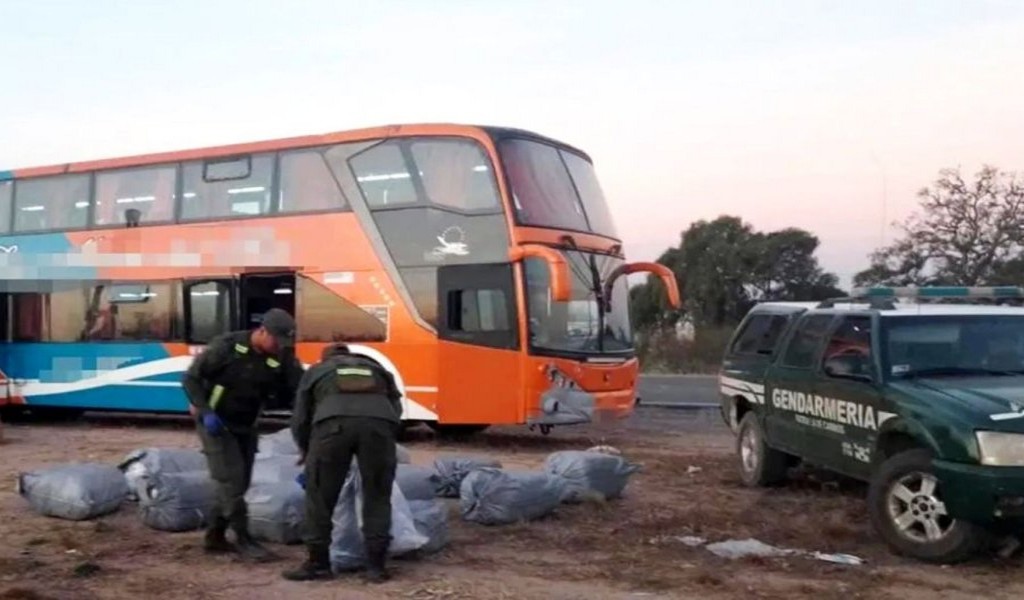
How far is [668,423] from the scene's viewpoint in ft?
65.2

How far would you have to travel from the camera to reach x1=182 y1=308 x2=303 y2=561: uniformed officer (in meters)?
8.27

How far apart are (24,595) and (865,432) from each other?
229 inches

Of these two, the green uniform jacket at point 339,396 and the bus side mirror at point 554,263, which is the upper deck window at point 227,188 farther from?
the green uniform jacket at point 339,396

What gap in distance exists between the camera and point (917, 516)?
8.36m

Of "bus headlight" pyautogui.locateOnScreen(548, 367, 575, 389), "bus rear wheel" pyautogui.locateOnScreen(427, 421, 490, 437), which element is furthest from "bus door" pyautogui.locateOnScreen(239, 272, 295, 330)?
"bus headlight" pyautogui.locateOnScreen(548, 367, 575, 389)

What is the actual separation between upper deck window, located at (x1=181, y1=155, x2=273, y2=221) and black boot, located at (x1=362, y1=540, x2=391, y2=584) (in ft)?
33.4

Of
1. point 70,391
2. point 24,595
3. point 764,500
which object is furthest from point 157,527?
point 70,391

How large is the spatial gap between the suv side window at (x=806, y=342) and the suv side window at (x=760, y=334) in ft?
1.30

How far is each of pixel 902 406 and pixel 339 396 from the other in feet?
12.9

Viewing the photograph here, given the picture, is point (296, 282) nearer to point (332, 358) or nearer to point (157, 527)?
point (157, 527)

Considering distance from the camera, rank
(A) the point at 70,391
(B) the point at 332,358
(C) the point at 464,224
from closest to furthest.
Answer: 1. (B) the point at 332,358
2. (C) the point at 464,224
3. (A) the point at 70,391

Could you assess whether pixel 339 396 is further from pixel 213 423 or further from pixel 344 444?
pixel 213 423

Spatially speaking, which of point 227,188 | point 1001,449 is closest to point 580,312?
point 227,188

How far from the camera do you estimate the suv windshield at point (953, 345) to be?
926 cm
